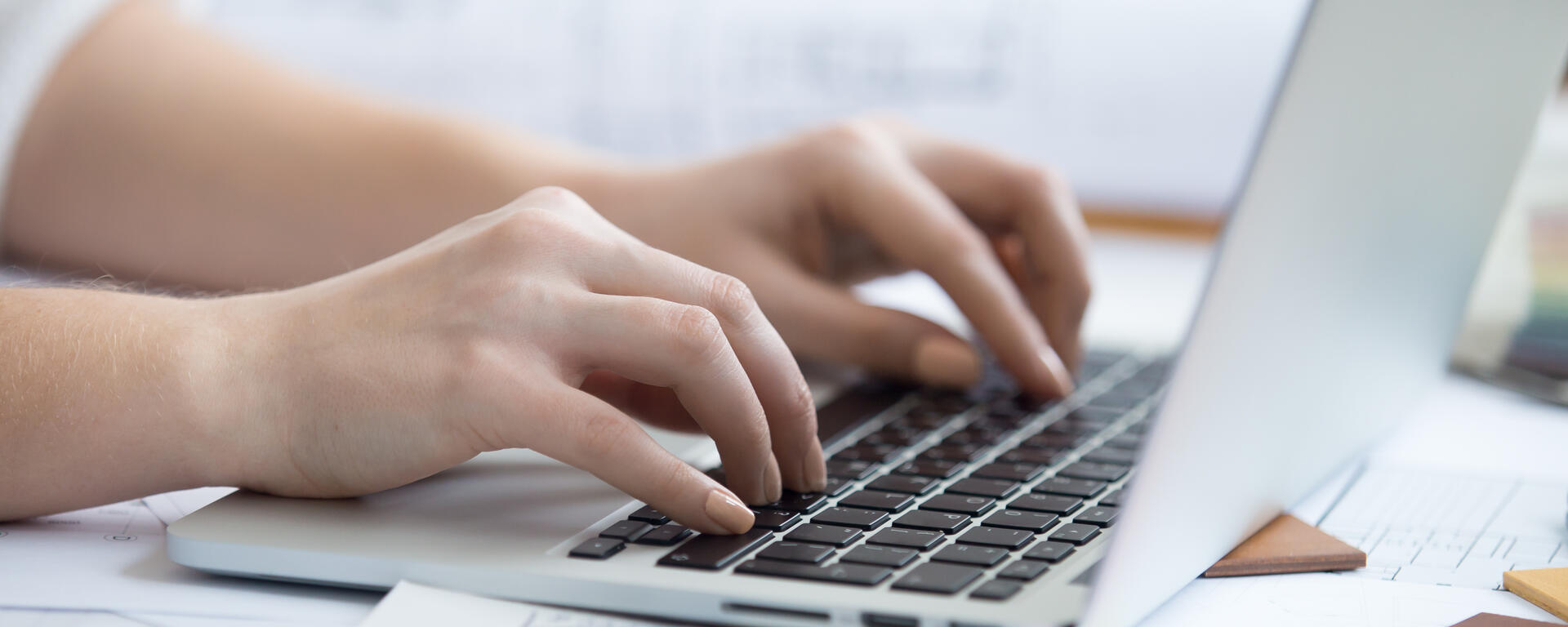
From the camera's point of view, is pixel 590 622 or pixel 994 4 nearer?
pixel 590 622

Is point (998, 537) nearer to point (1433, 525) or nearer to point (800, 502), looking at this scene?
point (800, 502)

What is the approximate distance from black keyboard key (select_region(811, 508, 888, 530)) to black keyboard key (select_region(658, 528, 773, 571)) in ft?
0.08

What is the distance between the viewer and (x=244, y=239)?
78cm

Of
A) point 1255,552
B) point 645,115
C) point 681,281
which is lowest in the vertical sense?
point 1255,552

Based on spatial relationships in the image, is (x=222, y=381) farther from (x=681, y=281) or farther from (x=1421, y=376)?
(x=1421, y=376)

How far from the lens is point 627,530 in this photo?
15.1 inches

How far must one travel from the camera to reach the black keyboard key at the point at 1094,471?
1.58 ft

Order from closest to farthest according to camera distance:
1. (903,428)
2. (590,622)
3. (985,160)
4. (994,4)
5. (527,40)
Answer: (590,622)
(903,428)
(985,160)
(994,4)
(527,40)

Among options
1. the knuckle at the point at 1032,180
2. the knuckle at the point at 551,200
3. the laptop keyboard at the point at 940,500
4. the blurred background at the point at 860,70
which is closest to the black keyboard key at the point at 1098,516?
the laptop keyboard at the point at 940,500

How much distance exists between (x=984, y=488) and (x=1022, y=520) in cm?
5

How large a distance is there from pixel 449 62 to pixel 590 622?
1393 millimetres

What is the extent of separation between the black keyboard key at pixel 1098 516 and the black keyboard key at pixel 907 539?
59mm

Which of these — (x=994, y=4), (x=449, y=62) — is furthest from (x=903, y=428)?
(x=449, y=62)

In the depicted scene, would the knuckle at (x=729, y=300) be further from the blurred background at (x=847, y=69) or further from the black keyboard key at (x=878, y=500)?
the blurred background at (x=847, y=69)
